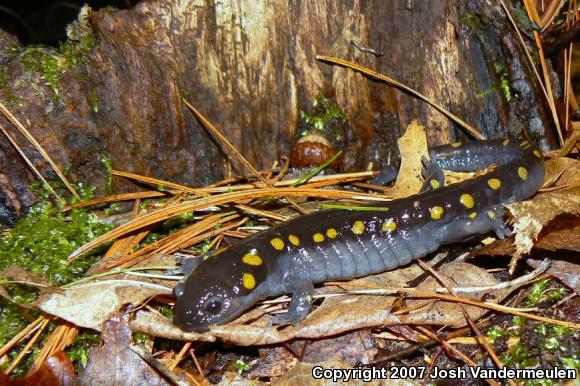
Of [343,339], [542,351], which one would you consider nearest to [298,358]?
[343,339]

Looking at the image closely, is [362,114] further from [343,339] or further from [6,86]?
[6,86]

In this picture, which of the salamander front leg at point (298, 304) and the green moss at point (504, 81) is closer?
the salamander front leg at point (298, 304)

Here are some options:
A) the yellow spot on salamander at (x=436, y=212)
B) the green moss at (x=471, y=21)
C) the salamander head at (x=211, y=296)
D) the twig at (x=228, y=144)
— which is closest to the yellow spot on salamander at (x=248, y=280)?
the salamander head at (x=211, y=296)

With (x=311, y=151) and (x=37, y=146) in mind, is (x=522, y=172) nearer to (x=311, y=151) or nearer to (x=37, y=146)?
(x=311, y=151)

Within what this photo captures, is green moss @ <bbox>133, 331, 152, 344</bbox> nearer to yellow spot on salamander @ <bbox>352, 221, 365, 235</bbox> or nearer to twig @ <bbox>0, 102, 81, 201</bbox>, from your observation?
twig @ <bbox>0, 102, 81, 201</bbox>

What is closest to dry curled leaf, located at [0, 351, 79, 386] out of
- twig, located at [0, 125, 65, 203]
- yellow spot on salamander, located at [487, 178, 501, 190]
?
twig, located at [0, 125, 65, 203]

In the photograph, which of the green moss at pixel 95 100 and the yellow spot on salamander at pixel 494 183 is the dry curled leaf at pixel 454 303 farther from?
the green moss at pixel 95 100

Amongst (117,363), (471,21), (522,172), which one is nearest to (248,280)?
(117,363)
